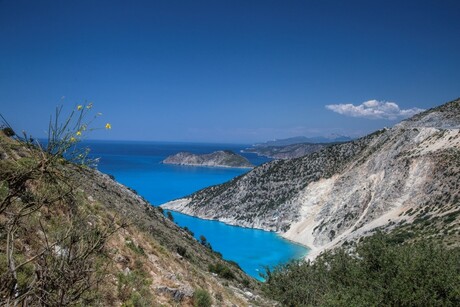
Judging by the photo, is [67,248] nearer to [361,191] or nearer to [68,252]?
[68,252]

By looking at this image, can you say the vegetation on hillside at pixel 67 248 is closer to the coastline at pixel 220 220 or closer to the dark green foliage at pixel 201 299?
the dark green foliage at pixel 201 299

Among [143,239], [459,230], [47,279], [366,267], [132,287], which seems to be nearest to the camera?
[47,279]

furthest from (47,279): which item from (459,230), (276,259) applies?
(276,259)

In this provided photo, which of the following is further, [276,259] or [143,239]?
[276,259]

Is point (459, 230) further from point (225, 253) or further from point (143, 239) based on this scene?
point (225, 253)

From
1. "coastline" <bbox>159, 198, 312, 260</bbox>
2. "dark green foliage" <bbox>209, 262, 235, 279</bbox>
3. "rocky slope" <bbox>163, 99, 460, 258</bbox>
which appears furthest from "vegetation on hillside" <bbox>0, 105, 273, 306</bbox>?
"coastline" <bbox>159, 198, 312, 260</bbox>

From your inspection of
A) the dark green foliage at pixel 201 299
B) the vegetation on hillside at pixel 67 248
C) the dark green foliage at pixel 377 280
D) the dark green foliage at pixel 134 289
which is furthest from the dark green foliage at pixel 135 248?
the dark green foliage at pixel 377 280
